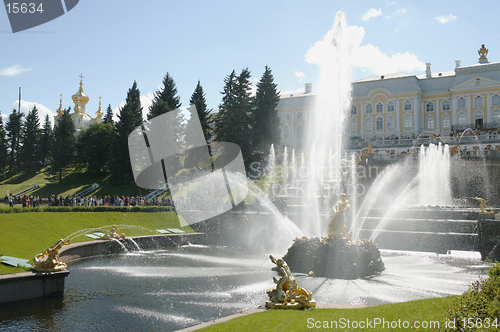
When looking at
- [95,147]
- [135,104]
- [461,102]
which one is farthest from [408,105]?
[95,147]

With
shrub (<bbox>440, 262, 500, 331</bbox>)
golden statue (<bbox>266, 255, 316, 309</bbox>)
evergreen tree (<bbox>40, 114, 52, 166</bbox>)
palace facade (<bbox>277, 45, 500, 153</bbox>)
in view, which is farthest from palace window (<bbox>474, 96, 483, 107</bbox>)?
evergreen tree (<bbox>40, 114, 52, 166</bbox>)

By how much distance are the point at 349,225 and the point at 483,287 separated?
17.0 m

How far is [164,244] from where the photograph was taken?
21.3m

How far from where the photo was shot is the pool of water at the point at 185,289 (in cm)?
846

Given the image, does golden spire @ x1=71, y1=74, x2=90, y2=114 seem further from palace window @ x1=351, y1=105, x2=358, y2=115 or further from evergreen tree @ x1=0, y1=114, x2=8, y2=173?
palace window @ x1=351, y1=105, x2=358, y2=115

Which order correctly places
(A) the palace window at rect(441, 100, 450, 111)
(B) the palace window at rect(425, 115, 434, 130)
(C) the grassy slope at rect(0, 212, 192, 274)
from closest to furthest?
(C) the grassy slope at rect(0, 212, 192, 274)
(A) the palace window at rect(441, 100, 450, 111)
(B) the palace window at rect(425, 115, 434, 130)

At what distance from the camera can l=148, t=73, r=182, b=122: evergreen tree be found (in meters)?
47.0

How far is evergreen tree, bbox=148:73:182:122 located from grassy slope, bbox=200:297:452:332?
4240 centimetres

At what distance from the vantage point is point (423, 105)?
6241 cm

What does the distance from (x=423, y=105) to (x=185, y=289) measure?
6158 centimetres

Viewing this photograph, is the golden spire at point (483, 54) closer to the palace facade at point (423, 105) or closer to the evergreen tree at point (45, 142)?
the palace facade at point (423, 105)

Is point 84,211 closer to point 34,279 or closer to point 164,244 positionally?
point 164,244

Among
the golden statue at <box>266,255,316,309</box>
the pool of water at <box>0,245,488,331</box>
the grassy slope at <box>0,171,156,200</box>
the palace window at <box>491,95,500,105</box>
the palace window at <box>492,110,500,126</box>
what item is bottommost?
the pool of water at <box>0,245,488,331</box>

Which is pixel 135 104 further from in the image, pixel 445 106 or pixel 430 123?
pixel 445 106
